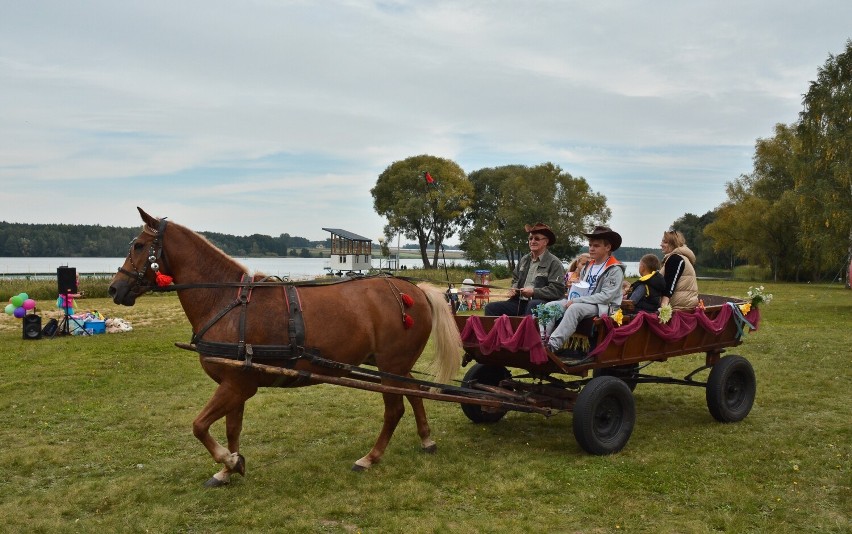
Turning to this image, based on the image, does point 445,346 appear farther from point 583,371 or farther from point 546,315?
point 583,371

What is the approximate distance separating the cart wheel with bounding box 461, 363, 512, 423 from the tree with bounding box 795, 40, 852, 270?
22.0m

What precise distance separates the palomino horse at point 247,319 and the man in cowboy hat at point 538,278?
5.07 feet

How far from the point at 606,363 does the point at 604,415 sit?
1.92 feet

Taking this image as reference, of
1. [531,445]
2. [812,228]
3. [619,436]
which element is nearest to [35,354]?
[531,445]

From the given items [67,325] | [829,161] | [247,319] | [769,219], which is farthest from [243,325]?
[769,219]

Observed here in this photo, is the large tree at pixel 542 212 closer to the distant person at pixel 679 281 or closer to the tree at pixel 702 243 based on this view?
the tree at pixel 702 243

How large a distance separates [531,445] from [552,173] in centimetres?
5105

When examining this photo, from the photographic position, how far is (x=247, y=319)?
5742mm

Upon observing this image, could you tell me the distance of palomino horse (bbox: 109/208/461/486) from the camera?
5664 mm

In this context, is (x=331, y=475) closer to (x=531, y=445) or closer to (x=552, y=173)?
(x=531, y=445)

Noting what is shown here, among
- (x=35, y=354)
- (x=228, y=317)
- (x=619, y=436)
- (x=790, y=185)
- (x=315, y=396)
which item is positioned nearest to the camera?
(x=228, y=317)

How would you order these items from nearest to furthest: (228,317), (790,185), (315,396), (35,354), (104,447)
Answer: (228,317) → (104,447) → (315,396) → (35,354) → (790,185)

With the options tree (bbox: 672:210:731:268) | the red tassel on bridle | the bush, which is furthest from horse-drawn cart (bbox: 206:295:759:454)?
tree (bbox: 672:210:731:268)

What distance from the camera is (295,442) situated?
7293 mm
